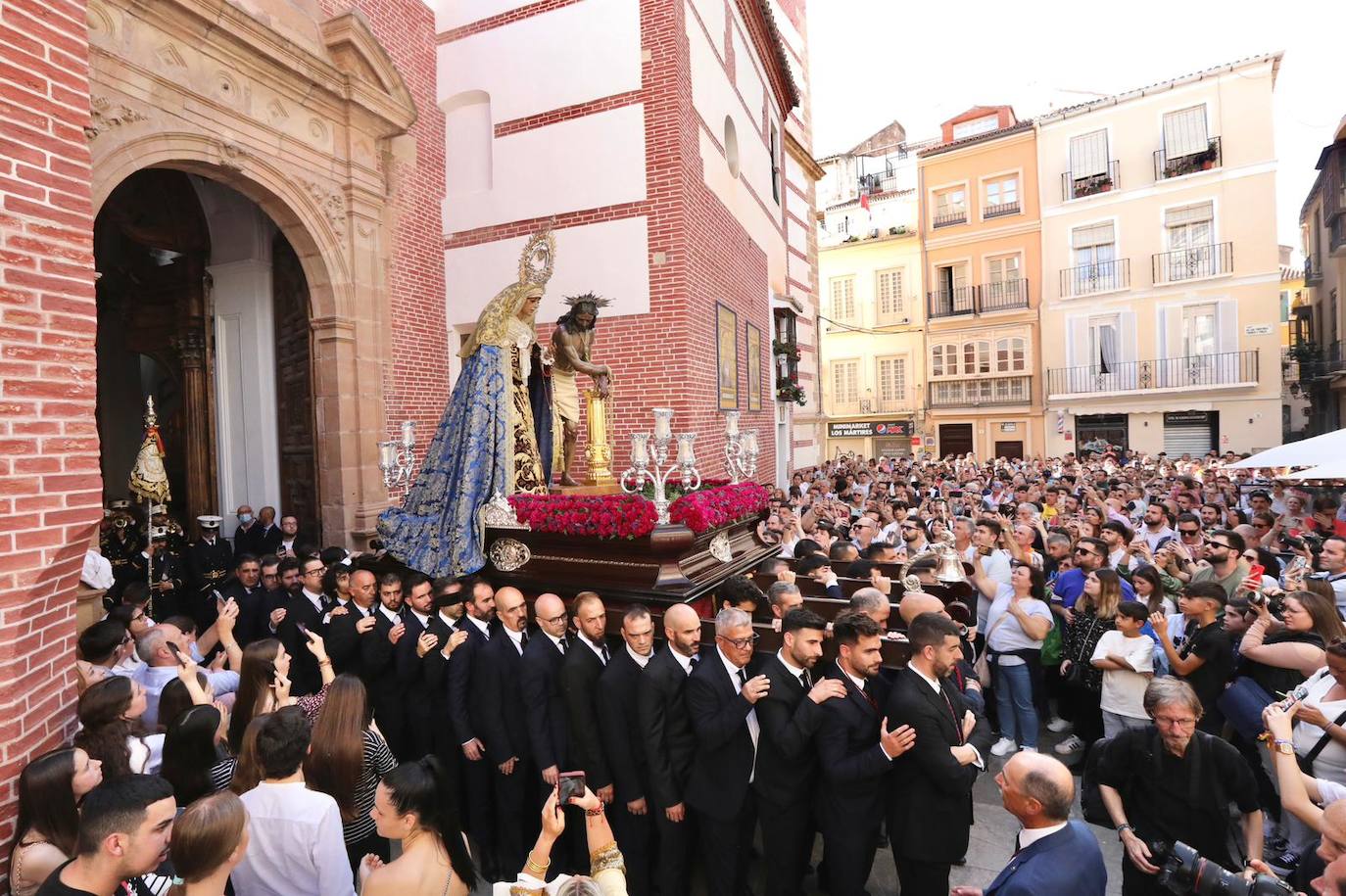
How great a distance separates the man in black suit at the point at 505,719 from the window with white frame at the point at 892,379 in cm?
2717

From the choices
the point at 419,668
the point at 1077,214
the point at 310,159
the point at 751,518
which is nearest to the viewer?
the point at 419,668

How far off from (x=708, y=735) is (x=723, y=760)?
0.23m

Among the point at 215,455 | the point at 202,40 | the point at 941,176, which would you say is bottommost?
the point at 215,455

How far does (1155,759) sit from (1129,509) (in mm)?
8633

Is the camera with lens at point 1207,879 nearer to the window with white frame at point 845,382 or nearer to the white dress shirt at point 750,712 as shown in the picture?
the white dress shirt at point 750,712

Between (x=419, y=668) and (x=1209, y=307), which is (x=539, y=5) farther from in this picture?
(x=1209, y=307)

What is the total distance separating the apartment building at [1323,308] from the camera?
66.5ft

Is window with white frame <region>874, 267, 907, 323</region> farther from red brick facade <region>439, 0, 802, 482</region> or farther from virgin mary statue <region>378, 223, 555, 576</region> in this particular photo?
virgin mary statue <region>378, 223, 555, 576</region>

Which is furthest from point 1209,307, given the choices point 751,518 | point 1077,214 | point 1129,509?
point 751,518

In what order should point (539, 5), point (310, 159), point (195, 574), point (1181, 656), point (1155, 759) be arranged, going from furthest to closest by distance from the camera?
point (539, 5), point (310, 159), point (195, 574), point (1181, 656), point (1155, 759)

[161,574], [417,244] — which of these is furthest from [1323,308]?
[161,574]

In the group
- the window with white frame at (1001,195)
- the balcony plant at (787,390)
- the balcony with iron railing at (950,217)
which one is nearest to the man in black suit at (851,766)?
the balcony plant at (787,390)

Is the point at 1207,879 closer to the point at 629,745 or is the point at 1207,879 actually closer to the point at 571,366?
the point at 629,745

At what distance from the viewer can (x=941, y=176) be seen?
1076 inches
